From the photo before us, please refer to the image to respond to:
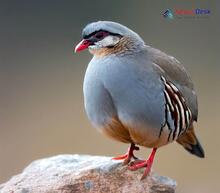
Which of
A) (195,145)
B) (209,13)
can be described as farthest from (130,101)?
(209,13)

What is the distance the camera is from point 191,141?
22.9 feet

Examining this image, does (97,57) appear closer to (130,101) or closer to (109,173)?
(130,101)

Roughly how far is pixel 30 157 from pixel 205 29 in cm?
242

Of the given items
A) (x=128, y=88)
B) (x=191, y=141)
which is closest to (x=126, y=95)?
(x=128, y=88)

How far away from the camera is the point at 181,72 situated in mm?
6473

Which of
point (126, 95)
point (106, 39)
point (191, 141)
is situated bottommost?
point (191, 141)

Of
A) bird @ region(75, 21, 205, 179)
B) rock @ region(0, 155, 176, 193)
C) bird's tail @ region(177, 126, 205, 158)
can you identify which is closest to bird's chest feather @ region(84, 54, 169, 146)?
bird @ region(75, 21, 205, 179)

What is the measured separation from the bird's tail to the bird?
0.51m

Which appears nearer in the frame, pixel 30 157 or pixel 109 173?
pixel 109 173

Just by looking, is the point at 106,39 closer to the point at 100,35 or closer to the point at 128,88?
the point at 100,35

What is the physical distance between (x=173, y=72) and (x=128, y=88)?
1.33 ft

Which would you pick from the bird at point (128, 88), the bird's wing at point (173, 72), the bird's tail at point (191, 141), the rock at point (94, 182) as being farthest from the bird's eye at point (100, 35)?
the bird's tail at point (191, 141)

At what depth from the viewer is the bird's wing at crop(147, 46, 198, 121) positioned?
6.33 metres

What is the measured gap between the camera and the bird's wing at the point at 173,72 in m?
6.33
